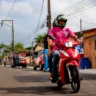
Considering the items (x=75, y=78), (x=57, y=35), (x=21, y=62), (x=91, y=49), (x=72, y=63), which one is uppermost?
(x=91, y=49)

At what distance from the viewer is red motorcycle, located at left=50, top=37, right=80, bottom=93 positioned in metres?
9.73

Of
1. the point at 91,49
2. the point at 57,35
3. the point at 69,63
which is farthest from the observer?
the point at 91,49

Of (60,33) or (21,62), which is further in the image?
(21,62)

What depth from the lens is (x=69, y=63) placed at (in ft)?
32.2

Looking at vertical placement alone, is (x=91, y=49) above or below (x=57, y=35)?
above

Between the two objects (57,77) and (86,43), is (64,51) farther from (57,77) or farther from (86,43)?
(86,43)

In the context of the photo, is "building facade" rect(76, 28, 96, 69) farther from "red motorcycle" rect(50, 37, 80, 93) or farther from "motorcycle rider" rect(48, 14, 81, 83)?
"red motorcycle" rect(50, 37, 80, 93)

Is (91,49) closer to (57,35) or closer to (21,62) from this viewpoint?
(21,62)

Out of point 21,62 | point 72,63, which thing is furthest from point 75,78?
point 21,62

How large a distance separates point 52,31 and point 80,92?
1.85 meters

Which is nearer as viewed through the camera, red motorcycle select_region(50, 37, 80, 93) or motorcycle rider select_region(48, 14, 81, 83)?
red motorcycle select_region(50, 37, 80, 93)

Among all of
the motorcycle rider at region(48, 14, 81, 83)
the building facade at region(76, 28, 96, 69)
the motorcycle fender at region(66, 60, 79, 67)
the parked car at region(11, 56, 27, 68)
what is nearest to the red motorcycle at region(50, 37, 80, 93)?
the motorcycle fender at region(66, 60, 79, 67)

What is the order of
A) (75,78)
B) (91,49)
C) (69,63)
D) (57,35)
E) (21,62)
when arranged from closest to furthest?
(75,78)
(69,63)
(57,35)
(91,49)
(21,62)

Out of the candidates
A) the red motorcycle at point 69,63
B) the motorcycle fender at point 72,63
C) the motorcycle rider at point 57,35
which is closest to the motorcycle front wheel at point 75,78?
the red motorcycle at point 69,63
